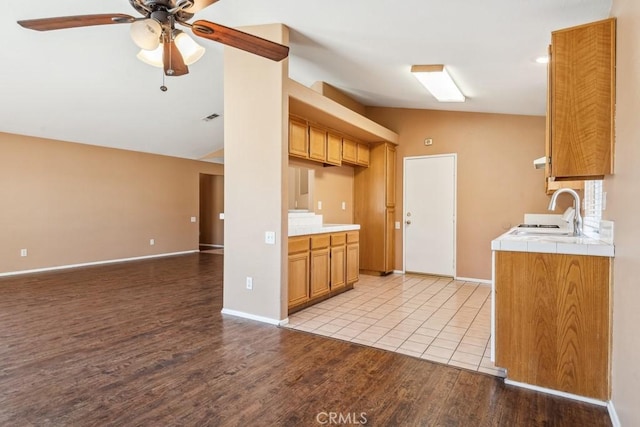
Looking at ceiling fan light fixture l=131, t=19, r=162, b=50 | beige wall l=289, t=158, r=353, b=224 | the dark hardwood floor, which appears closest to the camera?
the dark hardwood floor

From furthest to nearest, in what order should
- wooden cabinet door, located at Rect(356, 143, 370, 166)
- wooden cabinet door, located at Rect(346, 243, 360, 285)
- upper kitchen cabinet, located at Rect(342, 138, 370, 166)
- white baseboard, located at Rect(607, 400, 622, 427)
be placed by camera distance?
wooden cabinet door, located at Rect(356, 143, 370, 166) < upper kitchen cabinet, located at Rect(342, 138, 370, 166) < wooden cabinet door, located at Rect(346, 243, 360, 285) < white baseboard, located at Rect(607, 400, 622, 427)

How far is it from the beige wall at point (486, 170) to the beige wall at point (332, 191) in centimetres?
139

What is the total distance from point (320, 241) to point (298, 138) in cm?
126

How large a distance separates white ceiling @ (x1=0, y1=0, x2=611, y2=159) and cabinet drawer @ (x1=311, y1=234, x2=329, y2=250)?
2008 mm

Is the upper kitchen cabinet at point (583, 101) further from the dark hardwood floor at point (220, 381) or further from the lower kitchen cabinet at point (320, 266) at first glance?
the lower kitchen cabinet at point (320, 266)

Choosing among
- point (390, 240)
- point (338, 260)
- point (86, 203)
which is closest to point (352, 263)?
point (338, 260)

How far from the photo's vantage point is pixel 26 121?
544 cm

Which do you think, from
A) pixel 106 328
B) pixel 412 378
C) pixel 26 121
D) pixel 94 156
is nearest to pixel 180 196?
pixel 94 156

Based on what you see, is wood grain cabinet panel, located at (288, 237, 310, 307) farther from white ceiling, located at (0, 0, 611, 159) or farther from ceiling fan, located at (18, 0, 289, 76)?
white ceiling, located at (0, 0, 611, 159)

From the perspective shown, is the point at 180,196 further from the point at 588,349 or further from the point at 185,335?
the point at 588,349

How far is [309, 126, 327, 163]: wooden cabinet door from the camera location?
443cm

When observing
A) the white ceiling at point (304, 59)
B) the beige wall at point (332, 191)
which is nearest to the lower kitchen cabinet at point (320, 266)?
the beige wall at point (332, 191)

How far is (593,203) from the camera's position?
3158 millimetres

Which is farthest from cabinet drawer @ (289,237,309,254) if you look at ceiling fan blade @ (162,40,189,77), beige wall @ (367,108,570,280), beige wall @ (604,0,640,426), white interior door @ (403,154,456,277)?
beige wall @ (367,108,570,280)
